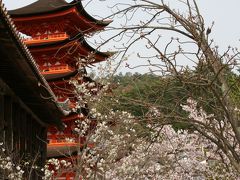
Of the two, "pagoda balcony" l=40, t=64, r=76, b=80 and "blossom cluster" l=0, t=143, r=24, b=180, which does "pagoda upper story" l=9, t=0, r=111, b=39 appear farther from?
"blossom cluster" l=0, t=143, r=24, b=180

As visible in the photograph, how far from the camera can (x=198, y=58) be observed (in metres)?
6.17

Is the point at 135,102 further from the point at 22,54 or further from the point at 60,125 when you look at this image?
the point at 60,125

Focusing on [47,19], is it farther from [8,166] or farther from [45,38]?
[8,166]

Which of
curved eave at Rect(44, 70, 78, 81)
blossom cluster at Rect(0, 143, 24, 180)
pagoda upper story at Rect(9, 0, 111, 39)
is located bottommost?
blossom cluster at Rect(0, 143, 24, 180)

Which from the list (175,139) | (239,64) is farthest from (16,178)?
(175,139)

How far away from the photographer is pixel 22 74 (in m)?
10.5

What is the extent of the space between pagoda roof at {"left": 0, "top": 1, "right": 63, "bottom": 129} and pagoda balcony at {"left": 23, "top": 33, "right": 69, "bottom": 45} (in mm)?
12208

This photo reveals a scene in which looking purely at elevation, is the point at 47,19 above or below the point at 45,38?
above

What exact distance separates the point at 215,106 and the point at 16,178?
6.30 meters

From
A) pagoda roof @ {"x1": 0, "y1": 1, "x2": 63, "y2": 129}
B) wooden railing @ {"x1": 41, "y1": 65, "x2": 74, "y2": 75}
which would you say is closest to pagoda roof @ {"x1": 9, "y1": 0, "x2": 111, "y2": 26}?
wooden railing @ {"x1": 41, "y1": 65, "x2": 74, "y2": 75}

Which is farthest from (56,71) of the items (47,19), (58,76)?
(47,19)

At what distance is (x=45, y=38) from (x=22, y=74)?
16646 mm

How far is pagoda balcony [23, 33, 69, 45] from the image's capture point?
86.2ft

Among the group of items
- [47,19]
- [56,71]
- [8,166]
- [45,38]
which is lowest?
[8,166]
